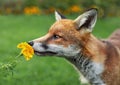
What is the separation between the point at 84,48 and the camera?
6746 millimetres

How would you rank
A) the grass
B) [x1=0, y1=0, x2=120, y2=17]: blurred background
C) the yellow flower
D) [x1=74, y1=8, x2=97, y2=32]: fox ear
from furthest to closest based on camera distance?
[x1=0, y1=0, x2=120, y2=17]: blurred background → the grass → [x1=74, y1=8, x2=97, y2=32]: fox ear → the yellow flower

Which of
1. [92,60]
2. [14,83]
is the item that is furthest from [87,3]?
[92,60]

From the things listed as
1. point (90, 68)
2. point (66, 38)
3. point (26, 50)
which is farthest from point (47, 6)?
point (26, 50)

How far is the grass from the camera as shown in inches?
351

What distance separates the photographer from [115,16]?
17969 mm

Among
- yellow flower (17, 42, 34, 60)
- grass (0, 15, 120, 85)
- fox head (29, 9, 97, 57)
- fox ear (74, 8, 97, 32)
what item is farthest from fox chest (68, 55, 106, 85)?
grass (0, 15, 120, 85)

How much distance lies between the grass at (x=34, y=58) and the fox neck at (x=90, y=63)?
191 centimetres

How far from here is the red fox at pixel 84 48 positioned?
652 cm

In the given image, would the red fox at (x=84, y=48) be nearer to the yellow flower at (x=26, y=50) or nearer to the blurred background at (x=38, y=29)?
the yellow flower at (x=26, y=50)

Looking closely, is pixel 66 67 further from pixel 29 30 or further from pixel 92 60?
pixel 29 30

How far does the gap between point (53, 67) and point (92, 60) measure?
3326 millimetres

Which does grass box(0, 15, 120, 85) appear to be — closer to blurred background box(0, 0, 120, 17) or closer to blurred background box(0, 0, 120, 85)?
blurred background box(0, 0, 120, 85)

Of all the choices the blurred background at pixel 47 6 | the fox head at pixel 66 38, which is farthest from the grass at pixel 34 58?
the fox head at pixel 66 38

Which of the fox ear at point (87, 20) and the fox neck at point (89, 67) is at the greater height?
the fox ear at point (87, 20)
